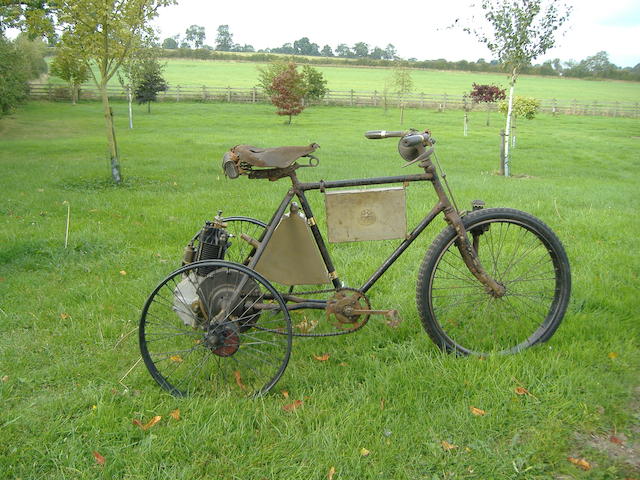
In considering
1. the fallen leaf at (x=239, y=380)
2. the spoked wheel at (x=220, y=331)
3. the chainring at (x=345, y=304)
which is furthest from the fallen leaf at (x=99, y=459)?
the chainring at (x=345, y=304)

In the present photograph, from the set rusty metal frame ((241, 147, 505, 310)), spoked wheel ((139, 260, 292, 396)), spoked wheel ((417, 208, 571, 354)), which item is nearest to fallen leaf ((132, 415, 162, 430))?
spoked wheel ((139, 260, 292, 396))

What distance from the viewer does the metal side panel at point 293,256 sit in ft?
11.1

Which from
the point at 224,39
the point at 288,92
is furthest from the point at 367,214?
the point at 224,39

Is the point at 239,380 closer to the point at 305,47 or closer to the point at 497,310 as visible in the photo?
the point at 497,310

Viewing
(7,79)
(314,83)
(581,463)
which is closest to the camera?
(581,463)

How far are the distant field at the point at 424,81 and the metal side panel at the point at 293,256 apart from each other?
Answer: 166 ft

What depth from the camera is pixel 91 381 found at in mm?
3275

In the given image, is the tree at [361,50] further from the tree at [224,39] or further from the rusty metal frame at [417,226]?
the rusty metal frame at [417,226]

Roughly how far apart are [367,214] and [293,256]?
22.8 inches

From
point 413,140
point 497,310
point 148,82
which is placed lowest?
point 497,310

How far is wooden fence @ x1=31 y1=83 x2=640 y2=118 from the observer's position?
Result: 39.2m

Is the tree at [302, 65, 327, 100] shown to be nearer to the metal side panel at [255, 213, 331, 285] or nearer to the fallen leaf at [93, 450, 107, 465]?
the metal side panel at [255, 213, 331, 285]

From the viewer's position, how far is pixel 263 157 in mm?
3143

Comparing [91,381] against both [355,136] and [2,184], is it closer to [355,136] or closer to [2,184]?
[2,184]
